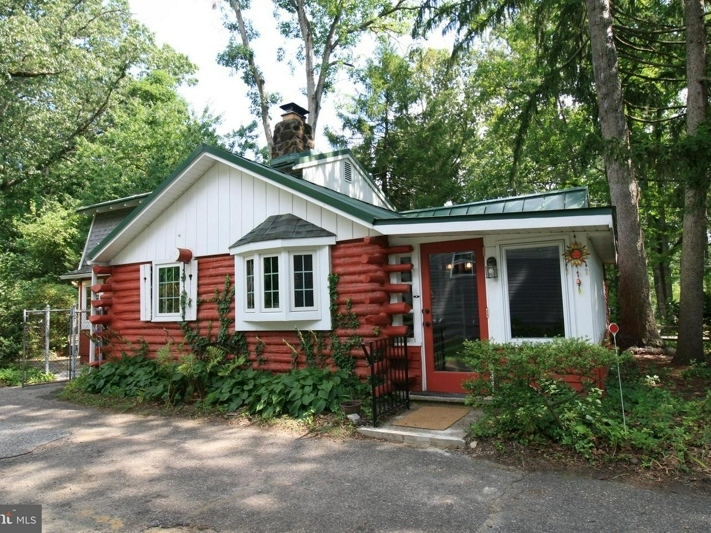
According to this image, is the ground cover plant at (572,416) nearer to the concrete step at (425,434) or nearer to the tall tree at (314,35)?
the concrete step at (425,434)

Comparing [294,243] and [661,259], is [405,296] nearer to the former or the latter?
[294,243]

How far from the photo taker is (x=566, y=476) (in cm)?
407

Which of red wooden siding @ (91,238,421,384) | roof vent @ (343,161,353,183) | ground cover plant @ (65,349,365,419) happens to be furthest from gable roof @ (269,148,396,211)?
ground cover plant @ (65,349,365,419)

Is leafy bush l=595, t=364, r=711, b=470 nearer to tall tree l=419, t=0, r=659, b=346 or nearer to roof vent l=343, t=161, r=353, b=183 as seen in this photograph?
tall tree l=419, t=0, r=659, b=346

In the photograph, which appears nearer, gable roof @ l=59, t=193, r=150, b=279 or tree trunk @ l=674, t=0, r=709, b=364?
tree trunk @ l=674, t=0, r=709, b=364

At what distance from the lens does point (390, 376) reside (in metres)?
6.50

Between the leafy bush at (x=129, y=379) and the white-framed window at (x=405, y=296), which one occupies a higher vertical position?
the white-framed window at (x=405, y=296)

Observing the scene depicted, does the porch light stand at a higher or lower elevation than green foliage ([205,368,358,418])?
higher

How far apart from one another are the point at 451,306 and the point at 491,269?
837 mm

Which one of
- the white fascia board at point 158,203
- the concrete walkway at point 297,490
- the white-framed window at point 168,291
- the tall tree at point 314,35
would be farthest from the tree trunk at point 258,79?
the concrete walkway at point 297,490

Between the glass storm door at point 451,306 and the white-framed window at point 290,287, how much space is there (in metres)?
1.56

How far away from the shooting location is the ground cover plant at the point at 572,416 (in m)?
4.22

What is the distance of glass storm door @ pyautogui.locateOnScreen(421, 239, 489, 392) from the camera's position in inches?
260

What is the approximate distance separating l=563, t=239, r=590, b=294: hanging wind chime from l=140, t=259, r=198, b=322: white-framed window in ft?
20.8
